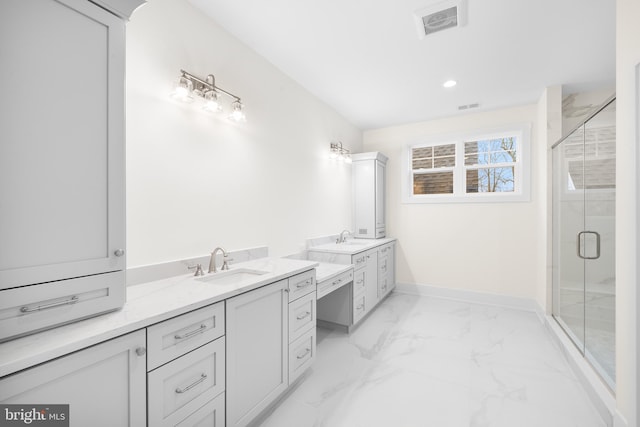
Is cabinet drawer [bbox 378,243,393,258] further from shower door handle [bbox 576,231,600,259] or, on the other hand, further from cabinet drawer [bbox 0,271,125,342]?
cabinet drawer [bbox 0,271,125,342]

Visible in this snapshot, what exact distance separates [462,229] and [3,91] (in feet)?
14.5

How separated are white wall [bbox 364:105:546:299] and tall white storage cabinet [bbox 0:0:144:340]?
389 centimetres

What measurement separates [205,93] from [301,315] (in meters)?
1.72

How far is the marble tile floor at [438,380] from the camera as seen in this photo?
1750 millimetres

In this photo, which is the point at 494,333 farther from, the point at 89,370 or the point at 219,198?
the point at 89,370

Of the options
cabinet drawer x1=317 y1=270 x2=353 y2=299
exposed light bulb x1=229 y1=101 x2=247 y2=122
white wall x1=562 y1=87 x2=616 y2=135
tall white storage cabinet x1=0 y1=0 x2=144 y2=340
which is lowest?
cabinet drawer x1=317 y1=270 x2=353 y2=299

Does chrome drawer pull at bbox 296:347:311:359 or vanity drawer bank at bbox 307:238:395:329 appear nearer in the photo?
chrome drawer pull at bbox 296:347:311:359

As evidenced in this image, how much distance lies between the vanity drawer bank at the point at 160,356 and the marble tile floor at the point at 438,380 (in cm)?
46

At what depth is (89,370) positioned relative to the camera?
0.93 metres

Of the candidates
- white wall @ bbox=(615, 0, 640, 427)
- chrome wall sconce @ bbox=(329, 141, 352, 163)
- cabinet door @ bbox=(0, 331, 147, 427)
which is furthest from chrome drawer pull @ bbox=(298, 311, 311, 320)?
chrome wall sconce @ bbox=(329, 141, 352, 163)

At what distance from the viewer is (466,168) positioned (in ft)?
13.2

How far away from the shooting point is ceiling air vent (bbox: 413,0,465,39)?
6.06 feet

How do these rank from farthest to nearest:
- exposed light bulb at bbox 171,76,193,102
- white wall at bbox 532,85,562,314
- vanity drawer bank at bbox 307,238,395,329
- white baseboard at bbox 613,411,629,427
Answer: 1. white wall at bbox 532,85,562,314
2. vanity drawer bank at bbox 307,238,395,329
3. exposed light bulb at bbox 171,76,193,102
4. white baseboard at bbox 613,411,629,427

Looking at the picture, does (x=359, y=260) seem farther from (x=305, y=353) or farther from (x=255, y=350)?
(x=255, y=350)
